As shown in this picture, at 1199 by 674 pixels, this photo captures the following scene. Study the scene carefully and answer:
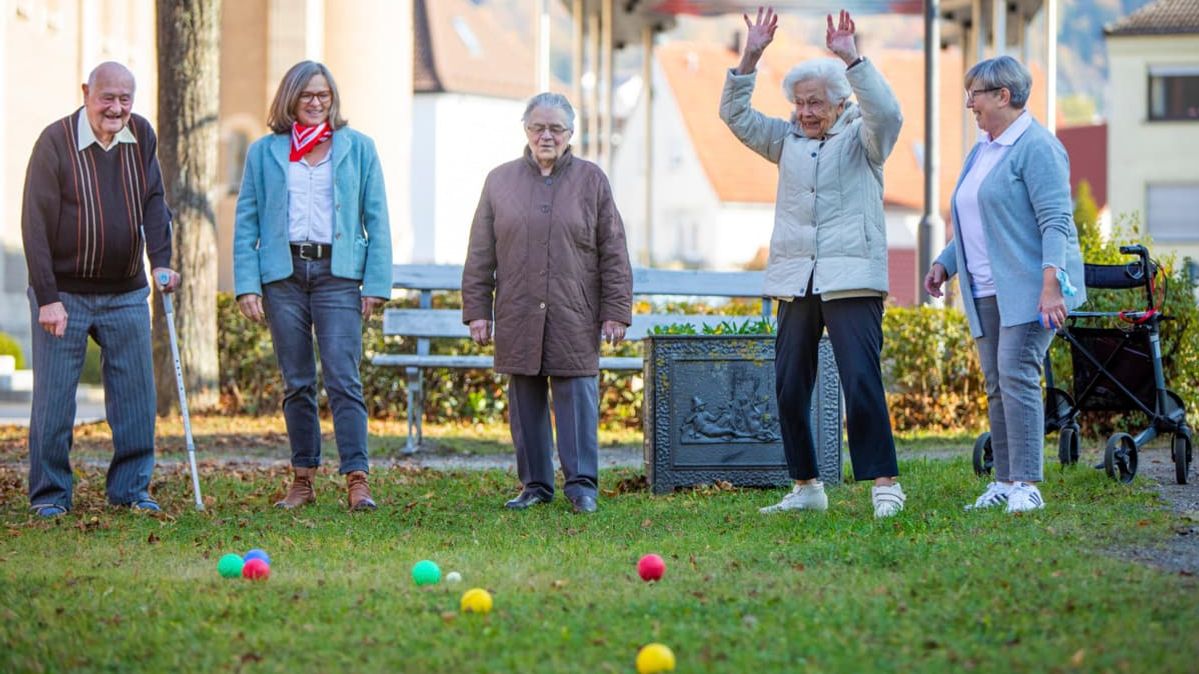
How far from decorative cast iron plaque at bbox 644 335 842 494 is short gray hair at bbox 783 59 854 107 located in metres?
1.69

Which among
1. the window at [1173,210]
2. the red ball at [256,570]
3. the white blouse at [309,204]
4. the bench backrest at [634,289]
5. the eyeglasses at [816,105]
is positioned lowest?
the red ball at [256,570]

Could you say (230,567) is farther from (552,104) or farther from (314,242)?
(552,104)

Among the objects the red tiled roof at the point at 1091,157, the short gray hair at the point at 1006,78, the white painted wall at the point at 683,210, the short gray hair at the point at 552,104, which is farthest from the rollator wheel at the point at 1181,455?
the red tiled roof at the point at 1091,157

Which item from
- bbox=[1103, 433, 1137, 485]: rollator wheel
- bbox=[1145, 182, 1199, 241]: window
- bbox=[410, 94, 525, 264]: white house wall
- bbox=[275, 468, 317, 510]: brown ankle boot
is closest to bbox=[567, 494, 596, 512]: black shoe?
bbox=[275, 468, 317, 510]: brown ankle boot

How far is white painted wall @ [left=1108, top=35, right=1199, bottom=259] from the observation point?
44062 millimetres

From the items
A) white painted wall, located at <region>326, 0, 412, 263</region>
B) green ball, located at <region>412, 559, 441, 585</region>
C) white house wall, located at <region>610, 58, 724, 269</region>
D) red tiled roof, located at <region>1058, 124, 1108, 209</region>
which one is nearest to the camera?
green ball, located at <region>412, 559, 441, 585</region>

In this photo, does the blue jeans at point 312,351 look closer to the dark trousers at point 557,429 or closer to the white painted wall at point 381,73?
the dark trousers at point 557,429

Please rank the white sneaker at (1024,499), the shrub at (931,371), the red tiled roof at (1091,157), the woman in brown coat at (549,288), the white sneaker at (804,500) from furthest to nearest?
the red tiled roof at (1091,157) → the shrub at (931,371) → the woman in brown coat at (549,288) → the white sneaker at (804,500) → the white sneaker at (1024,499)

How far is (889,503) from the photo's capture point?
Answer: 668cm

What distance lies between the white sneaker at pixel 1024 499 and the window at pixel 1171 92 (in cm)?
4020

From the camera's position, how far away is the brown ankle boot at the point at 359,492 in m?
7.38

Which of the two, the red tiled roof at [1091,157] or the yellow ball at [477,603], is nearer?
the yellow ball at [477,603]

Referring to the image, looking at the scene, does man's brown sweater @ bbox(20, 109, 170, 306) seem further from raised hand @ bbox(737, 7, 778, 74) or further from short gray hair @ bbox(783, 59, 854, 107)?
short gray hair @ bbox(783, 59, 854, 107)

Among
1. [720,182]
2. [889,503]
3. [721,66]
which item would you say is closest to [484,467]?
[889,503]
